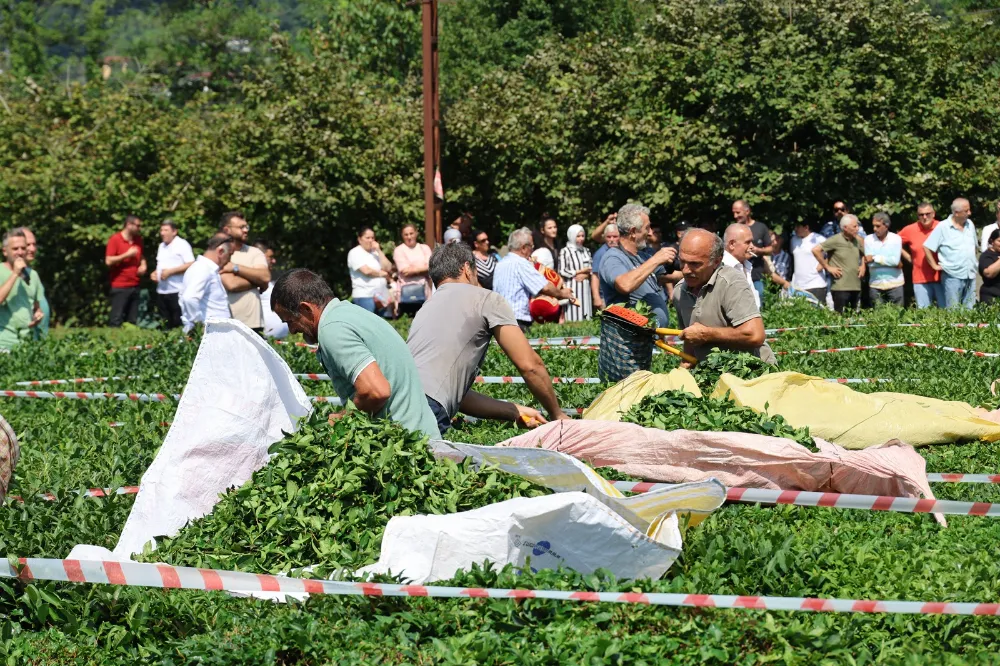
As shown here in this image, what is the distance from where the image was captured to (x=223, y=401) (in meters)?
6.90

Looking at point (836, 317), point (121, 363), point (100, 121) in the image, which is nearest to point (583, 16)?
point (100, 121)

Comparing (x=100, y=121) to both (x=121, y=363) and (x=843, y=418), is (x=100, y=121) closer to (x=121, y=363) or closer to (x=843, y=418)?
(x=121, y=363)

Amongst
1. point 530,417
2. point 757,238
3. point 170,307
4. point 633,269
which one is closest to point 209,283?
point 633,269

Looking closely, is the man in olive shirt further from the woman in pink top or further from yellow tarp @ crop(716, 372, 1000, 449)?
yellow tarp @ crop(716, 372, 1000, 449)

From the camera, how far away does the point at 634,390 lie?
880cm

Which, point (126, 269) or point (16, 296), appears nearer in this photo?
point (16, 296)

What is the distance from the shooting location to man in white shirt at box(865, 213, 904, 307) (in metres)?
17.8

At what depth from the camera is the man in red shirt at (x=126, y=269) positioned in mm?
21516

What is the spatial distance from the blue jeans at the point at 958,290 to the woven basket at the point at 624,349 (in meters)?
8.61

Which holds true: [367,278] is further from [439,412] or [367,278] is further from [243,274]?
[439,412]

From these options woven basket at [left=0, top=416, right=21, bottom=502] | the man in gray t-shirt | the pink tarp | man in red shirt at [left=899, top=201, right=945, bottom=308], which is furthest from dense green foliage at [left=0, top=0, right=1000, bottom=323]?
woven basket at [left=0, top=416, right=21, bottom=502]

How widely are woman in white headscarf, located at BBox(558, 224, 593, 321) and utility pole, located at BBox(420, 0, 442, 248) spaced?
303 cm

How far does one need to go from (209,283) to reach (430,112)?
28.9 feet

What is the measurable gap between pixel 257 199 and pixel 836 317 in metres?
12.8
